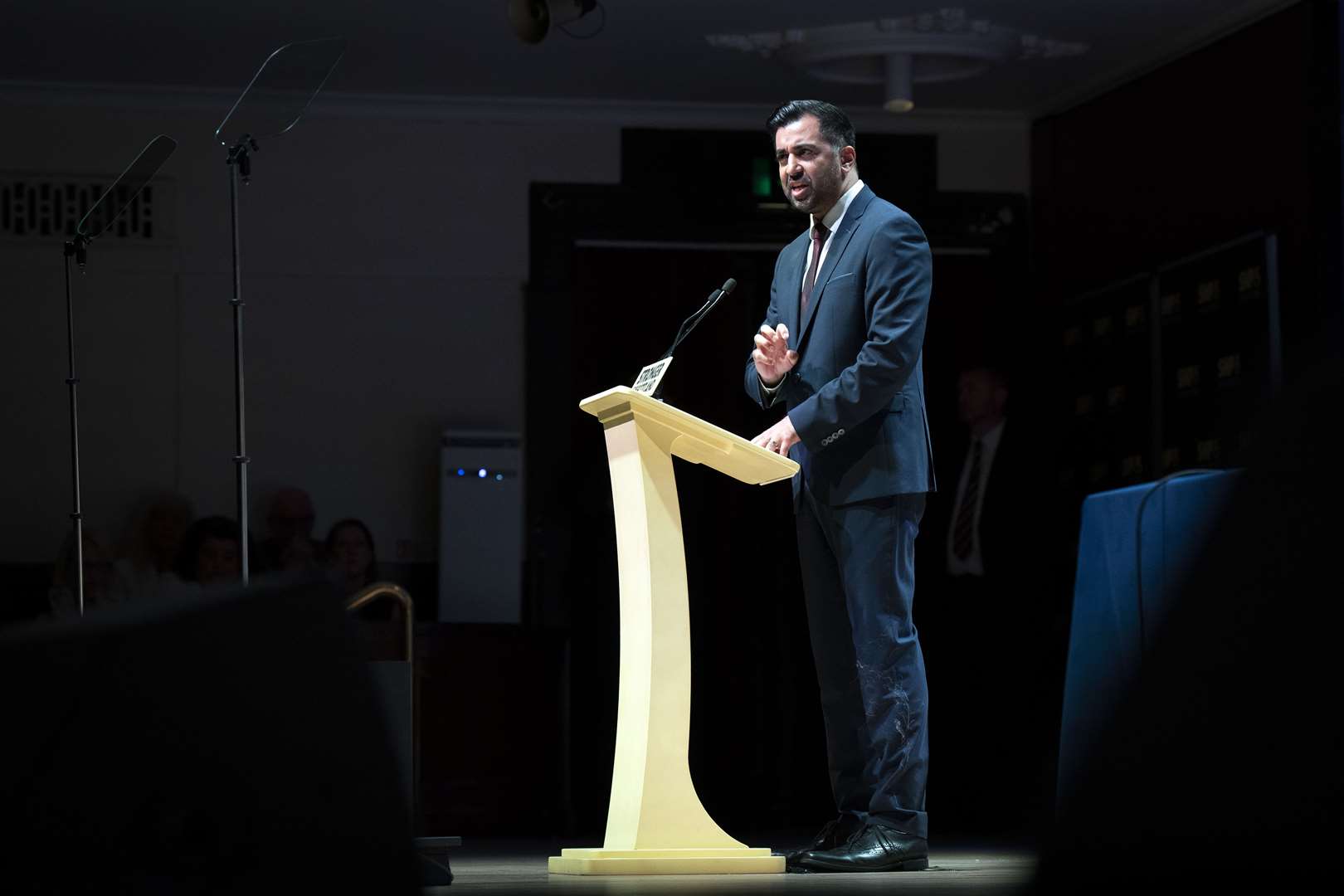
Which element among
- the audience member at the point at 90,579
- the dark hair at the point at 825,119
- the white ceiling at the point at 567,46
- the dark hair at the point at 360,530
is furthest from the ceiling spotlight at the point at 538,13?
the dark hair at the point at 825,119

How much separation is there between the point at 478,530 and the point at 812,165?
144 inches

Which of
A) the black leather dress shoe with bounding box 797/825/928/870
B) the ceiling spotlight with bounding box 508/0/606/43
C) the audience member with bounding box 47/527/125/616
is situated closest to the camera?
the black leather dress shoe with bounding box 797/825/928/870

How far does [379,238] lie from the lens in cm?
675

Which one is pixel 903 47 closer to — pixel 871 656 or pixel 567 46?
pixel 567 46

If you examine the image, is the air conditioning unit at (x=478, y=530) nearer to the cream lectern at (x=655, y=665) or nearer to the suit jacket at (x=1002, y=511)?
the suit jacket at (x=1002, y=511)

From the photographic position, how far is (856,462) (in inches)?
112

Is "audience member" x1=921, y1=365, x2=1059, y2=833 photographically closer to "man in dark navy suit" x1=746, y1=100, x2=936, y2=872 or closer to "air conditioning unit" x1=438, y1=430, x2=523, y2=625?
"air conditioning unit" x1=438, y1=430, x2=523, y2=625

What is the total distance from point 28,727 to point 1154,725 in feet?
1.09

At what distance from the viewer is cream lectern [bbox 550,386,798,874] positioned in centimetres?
258

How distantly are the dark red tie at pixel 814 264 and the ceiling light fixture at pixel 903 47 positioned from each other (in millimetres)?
3070

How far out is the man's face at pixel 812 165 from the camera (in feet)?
9.81

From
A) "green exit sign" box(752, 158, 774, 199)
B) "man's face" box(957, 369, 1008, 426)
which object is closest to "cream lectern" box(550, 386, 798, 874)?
"man's face" box(957, 369, 1008, 426)

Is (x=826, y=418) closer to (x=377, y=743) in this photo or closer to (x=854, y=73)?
(x=377, y=743)

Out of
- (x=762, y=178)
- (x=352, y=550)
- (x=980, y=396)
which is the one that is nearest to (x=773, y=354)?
(x=980, y=396)
